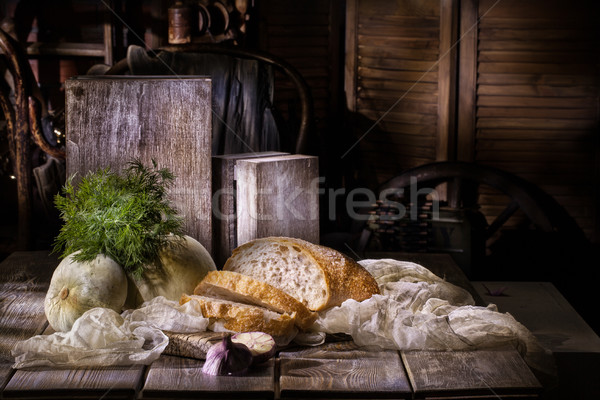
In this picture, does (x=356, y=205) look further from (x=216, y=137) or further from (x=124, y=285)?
(x=124, y=285)

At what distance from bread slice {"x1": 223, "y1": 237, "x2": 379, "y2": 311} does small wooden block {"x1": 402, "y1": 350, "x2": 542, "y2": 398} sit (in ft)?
1.28

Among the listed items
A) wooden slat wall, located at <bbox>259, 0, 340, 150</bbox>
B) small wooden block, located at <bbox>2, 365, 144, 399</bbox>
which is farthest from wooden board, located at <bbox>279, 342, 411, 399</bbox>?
wooden slat wall, located at <bbox>259, 0, 340, 150</bbox>

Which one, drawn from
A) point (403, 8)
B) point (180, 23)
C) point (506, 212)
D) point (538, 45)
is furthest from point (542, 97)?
point (180, 23)

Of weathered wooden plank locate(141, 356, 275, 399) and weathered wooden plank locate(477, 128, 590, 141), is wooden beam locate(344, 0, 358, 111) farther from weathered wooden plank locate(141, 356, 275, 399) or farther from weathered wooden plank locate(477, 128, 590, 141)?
weathered wooden plank locate(141, 356, 275, 399)

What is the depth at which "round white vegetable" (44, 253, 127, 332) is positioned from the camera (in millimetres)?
2375

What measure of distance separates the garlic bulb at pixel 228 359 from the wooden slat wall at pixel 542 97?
158 inches

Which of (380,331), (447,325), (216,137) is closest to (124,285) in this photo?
(380,331)

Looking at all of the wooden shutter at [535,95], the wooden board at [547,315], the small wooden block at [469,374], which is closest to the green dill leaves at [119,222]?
the small wooden block at [469,374]

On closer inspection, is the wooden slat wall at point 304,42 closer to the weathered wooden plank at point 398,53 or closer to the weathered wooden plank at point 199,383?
the weathered wooden plank at point 398,53

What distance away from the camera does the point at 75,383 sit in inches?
79.0

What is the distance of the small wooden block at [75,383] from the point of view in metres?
1.97

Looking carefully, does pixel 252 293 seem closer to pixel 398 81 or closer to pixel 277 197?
pixel 277 197

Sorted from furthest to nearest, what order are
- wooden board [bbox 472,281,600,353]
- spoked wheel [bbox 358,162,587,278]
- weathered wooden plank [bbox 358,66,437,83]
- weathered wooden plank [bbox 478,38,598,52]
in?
1. weathered wooden plank [bbox 358,66,437,83]
2. weathered wooden plank [bbox 478,38,598,52]
3. spoked wheel [bbox 358,162,587,278]
4. wooden board [bbox 472,281,600,353]

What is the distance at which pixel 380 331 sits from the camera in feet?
7.70
